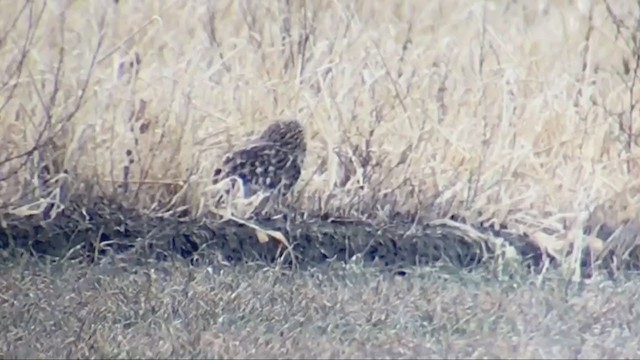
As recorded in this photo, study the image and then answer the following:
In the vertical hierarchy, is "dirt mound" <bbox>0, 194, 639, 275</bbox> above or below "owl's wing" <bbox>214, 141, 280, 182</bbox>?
below

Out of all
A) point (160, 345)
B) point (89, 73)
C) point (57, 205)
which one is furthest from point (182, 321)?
point (89, 73)

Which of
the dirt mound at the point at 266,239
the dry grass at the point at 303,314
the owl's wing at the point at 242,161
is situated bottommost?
the dry grass at the point at 303,314

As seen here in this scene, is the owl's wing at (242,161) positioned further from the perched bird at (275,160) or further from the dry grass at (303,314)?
the dry grass at (303,314)

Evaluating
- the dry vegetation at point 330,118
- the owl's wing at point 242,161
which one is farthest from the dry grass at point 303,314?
the owl's wing at point 242,161

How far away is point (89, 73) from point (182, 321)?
1.06ft

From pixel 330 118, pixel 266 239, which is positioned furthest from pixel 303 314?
pixel 330 118

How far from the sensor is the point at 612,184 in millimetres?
1224

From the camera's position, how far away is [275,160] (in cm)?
122

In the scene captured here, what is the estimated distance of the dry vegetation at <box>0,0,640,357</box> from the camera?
122 centimetres

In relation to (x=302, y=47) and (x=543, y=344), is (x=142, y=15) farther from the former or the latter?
(x=543, y=344)

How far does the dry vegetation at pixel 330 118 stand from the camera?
1217 mm

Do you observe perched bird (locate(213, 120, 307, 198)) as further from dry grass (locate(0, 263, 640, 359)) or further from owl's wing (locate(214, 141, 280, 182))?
dry grass (locate(0, 263, 640, 359))

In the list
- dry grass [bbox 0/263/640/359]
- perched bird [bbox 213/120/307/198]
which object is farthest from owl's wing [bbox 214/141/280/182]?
dry grass [bbox 0/263/640/359]

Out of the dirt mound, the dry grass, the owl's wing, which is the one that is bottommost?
the dry grass
